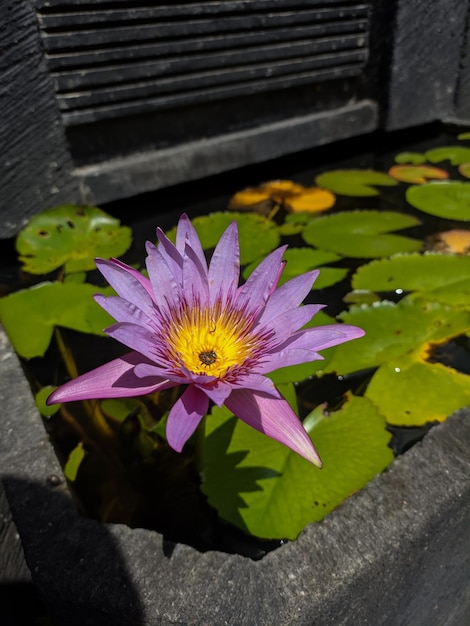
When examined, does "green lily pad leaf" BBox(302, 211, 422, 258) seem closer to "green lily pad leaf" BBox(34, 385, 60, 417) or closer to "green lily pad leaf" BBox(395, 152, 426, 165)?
"green lily pad leaf" BBox(395, 152, 426, 165)

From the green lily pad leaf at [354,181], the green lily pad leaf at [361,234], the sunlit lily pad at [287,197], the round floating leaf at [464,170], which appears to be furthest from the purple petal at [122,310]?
A: the round floating leaf at [464,170]

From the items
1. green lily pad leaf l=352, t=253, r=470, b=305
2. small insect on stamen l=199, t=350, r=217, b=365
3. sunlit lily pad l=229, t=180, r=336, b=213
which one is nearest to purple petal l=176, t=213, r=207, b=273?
small insect on stamen l=199, t=350, r=217, b=365

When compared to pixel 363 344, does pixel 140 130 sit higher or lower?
higher

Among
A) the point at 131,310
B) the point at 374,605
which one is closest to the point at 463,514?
the point at 374,605

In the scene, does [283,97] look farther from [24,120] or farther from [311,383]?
[311,383]

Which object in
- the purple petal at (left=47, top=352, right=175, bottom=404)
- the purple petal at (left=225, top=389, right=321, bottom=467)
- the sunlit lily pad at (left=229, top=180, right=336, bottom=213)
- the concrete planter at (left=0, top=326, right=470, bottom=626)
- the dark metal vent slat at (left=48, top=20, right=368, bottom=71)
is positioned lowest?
the sunlit lily pad at (left=229, top=180, right=336, bottom=213)

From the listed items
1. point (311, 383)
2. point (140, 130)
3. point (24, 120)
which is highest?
point (24, 120)

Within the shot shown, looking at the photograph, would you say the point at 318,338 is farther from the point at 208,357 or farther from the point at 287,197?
the point at 287,197
